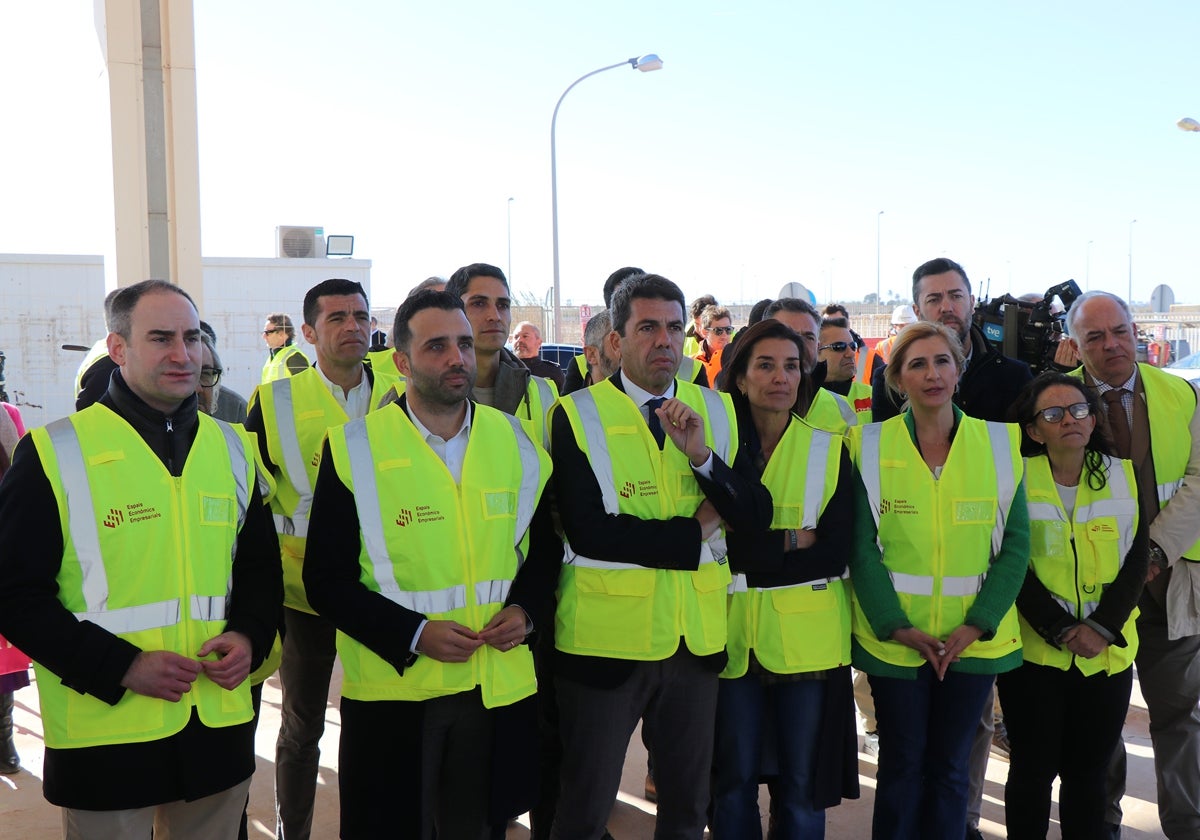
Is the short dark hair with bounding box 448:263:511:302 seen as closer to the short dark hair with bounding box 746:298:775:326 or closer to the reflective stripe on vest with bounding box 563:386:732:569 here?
the reflective stripe on vest with bounding box 563:386:732:569

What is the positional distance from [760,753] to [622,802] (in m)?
1.34

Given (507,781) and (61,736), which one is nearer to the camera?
(61,736)

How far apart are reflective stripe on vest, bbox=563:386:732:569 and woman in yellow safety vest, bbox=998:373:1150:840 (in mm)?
1225

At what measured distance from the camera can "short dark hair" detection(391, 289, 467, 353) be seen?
3139mm

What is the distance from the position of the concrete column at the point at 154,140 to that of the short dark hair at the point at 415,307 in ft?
13.4

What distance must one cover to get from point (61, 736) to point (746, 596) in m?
2.09

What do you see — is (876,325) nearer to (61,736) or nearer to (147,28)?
(147,28)

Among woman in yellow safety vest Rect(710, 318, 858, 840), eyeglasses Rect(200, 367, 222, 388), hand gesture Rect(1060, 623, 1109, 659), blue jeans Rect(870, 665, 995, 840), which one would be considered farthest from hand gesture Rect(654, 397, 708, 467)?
eyeglasses Rect(200, 367, 222, 388)

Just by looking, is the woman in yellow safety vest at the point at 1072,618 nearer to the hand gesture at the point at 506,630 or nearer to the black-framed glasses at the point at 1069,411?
the black-framed glasses at the point at 1069,411

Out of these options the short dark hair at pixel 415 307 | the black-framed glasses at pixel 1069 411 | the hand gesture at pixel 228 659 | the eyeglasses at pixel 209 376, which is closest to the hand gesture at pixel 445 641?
the hand gesture at pixel 228 659

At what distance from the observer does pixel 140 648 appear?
2.58 m

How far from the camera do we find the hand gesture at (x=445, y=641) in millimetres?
2816

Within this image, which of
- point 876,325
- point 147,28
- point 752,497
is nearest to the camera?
point 752,497

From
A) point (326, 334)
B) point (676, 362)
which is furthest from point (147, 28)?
point (676, 362)
